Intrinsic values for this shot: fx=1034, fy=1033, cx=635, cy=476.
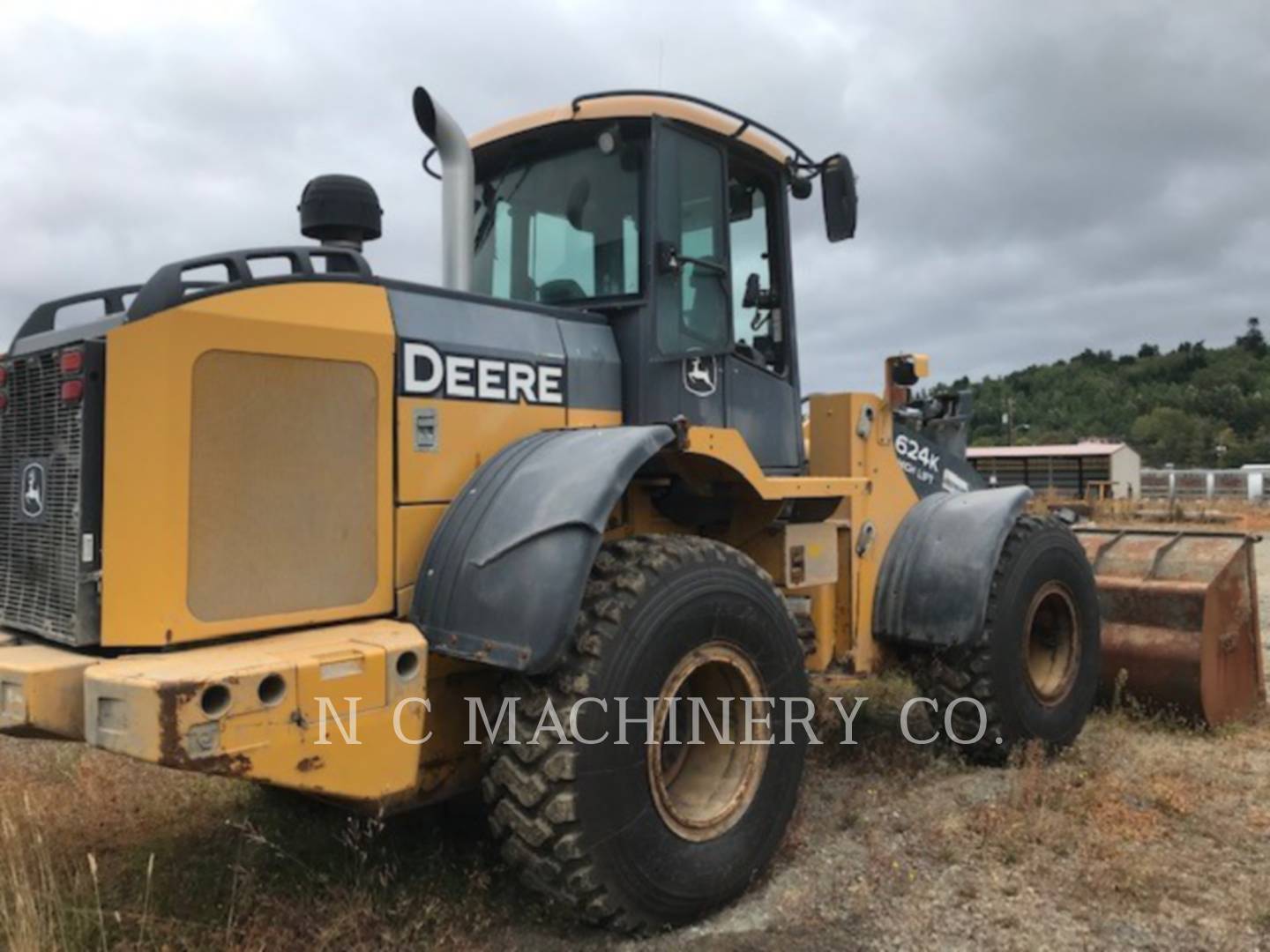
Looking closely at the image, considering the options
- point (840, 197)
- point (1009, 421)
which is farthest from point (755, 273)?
point (1009, 421)

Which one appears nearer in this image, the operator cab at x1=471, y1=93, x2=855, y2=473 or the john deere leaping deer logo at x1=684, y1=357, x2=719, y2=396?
the operator cab at x1=471, y1=93, x2=855, y2=473

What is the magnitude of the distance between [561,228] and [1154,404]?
93.6 meters

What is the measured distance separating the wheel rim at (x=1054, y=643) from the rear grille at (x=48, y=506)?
4.34m

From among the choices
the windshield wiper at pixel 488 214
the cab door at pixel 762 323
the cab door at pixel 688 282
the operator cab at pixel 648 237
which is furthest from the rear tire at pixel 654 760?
the windshield wiper at pixel 488 214

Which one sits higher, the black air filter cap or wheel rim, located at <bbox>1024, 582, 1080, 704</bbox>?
the black air filter cap

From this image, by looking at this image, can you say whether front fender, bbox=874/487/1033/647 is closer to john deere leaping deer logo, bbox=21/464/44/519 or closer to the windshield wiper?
the windshield wiper

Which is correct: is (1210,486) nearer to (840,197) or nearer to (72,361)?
(840,197)

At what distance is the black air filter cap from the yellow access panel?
17.9 inches

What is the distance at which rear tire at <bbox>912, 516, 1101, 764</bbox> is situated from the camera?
4930 mm

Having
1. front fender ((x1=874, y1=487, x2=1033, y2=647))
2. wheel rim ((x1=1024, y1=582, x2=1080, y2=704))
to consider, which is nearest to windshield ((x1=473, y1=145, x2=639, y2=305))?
front fender ((x1=874, y1=487, x2=1033, y2=647))

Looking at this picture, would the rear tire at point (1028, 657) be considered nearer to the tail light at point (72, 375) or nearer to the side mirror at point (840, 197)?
the side mirror at point (840, 197)

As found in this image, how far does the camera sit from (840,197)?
4902mm

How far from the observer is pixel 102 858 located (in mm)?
3988

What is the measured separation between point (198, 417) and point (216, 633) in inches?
23.8
